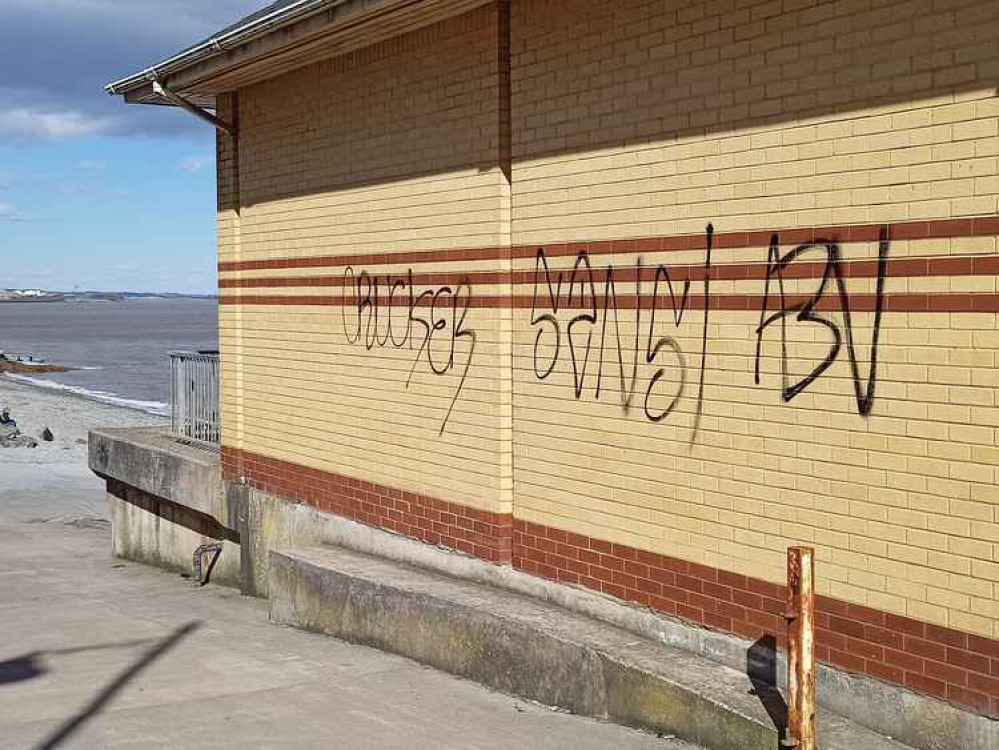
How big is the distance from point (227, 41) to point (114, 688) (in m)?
5.74

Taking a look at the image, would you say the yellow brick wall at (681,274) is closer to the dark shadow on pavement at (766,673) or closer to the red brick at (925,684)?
the red brick at (925,684)

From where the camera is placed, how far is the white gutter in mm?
10023

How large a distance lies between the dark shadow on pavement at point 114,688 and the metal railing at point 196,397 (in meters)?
3.68

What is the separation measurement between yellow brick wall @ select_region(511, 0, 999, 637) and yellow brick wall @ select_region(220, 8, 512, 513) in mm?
492

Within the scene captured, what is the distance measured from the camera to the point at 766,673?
7176 millimetres

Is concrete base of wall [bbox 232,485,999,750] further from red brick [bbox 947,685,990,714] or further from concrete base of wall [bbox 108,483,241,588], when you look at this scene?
concrete base of wall [bbox 108,483,241,588]

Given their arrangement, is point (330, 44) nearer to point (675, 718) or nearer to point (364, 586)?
point (364, 586)

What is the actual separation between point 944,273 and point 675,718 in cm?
289

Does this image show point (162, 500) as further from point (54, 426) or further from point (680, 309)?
point (54, 426)

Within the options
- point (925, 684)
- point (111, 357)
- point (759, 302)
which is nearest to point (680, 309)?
point (759, 302)

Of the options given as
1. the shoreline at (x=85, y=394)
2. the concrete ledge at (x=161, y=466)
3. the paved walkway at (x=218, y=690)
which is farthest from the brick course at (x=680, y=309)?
the shoreline at (x=85, y=394)

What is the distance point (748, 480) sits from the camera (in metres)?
7.30

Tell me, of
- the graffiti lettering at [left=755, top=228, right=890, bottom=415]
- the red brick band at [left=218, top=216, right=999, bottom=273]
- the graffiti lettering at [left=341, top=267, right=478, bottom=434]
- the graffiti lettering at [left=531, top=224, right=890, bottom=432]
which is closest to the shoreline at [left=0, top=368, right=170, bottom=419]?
Result: the graffiti lettering at [left=341, top=267, right=478, bottom=434]

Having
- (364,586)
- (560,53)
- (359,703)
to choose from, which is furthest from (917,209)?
(364,586)
